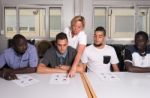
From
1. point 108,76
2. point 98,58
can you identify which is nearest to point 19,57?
point 98,58

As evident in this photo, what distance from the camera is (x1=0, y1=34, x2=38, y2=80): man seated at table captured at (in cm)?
285

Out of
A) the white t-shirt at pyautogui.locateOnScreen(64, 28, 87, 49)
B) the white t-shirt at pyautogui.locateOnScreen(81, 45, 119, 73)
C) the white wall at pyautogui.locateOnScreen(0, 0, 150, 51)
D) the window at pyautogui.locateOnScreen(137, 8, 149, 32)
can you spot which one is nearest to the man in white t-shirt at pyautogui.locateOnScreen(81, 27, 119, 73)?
the white t-shirt at pyautogui.locateOnScreen(81, 45, 119, 73)

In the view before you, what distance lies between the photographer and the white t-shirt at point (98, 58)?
124 inches

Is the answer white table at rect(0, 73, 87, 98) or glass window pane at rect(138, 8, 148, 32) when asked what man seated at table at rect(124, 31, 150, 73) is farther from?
glass window pane at rect(138, 8, 148, 32)

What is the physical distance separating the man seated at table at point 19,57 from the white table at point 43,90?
570 mm

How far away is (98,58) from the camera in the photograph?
10.4 feet

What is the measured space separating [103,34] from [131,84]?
3.59 feet

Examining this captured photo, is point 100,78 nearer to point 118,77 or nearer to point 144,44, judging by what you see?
point 118,77

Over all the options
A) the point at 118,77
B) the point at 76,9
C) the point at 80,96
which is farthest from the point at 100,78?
the point at 76,9

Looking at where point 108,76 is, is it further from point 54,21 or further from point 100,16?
point 54,21

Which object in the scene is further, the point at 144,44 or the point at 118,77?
the point at 144,44

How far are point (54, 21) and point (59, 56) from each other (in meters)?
1.87

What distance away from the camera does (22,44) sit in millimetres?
2846

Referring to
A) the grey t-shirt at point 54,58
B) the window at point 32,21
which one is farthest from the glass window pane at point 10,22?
the grey t-shirt at point 54,58
